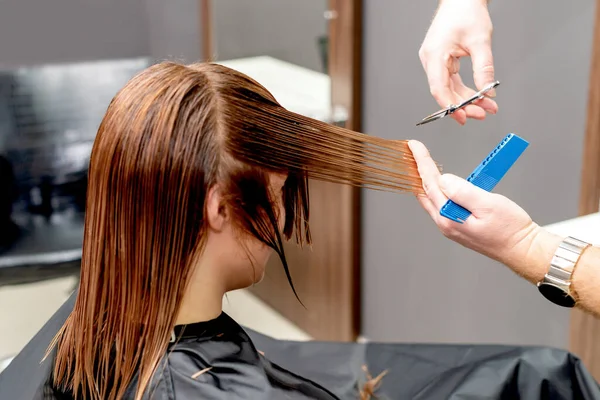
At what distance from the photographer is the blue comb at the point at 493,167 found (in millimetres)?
1090

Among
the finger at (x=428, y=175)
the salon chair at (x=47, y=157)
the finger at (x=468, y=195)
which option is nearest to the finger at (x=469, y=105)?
the finger at (x=428, y=175)

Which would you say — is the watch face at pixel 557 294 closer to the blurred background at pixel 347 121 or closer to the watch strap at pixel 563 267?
the watch strap at pixel 563 267

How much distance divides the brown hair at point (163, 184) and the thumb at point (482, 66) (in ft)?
1.07

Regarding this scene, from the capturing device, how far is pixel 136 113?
1.04 m

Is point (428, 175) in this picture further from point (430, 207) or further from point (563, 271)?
point (563, 271)

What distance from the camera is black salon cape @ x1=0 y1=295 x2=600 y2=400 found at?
1146mm

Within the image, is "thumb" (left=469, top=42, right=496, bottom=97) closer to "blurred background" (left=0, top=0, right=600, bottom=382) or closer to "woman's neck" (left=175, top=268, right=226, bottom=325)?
"blurred background" (left=0, top=0, right=600, bottom=382)

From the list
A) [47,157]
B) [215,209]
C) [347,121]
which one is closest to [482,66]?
[215,209]

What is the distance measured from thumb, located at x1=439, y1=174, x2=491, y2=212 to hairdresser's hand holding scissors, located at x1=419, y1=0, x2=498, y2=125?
1.06 feet

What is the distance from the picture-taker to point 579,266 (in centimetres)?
113

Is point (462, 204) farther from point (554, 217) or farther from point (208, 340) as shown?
point (554, 217)

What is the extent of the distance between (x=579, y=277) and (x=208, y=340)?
0.60 m

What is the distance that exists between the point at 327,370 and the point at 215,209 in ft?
2.24

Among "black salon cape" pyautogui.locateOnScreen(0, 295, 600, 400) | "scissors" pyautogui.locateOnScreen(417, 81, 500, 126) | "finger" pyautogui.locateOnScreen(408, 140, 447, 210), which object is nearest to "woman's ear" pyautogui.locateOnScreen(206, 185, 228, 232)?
"black salon cape" pyautogui.locateOnScreen(0, 295, 600, 400)
